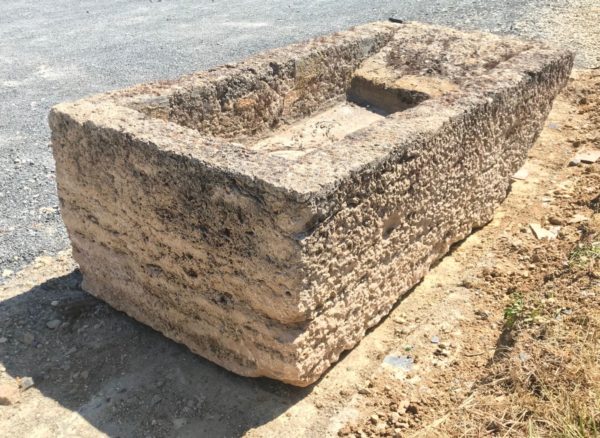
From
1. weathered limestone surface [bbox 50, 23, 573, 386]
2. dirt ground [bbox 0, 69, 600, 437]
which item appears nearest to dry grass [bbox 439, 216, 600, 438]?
dirt ground [bbox 0, 69, 600, 437]

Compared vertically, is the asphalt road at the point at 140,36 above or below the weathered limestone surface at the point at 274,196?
below

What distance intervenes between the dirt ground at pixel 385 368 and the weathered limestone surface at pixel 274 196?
0.17m

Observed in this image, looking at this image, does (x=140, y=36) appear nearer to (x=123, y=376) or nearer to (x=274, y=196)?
(x=123, y=376)

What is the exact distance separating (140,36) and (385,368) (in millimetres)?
7698

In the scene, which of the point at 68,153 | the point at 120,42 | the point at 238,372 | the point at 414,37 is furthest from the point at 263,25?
the point at 238,372

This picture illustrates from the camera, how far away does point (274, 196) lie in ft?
9.55

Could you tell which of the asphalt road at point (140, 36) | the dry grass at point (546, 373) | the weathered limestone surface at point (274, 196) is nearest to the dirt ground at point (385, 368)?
the dry grass at point (546, 373)

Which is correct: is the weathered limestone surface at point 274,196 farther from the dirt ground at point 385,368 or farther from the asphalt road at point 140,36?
the asphalt road at point 140,36

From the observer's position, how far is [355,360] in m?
3.74

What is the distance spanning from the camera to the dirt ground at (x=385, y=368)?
3.13 metres

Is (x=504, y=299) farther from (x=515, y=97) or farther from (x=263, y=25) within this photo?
(x=263, y=25)

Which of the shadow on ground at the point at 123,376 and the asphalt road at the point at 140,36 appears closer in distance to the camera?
the shadow on ground at the point at 123,376

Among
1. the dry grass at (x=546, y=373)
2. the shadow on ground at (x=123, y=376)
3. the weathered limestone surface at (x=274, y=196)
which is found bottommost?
the shadow on ground at (x=123, y=376)

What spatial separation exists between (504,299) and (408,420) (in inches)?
51.5
